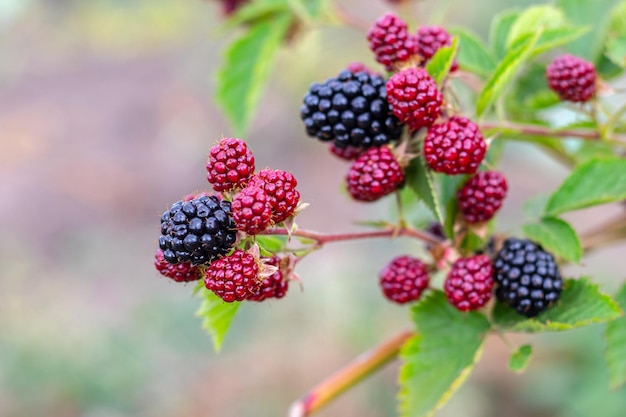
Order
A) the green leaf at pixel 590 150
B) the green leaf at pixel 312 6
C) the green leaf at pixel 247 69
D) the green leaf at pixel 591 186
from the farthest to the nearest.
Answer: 1. the green leaf at pixel 247 69
2. the green leaf at pixel 312 6
3. the green leaf at pixel 590 150
4. the green leaf at pixel 591 186

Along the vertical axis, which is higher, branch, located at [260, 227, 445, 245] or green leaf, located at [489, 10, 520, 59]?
green leaf, located at [489, 10, 520, 59]

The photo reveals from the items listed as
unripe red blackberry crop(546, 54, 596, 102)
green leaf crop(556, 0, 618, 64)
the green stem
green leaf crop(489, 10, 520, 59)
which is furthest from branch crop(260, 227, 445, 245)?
green leaf crop(556, 0, 618, 64)

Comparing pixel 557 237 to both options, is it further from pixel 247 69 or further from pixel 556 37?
pixel 247 69

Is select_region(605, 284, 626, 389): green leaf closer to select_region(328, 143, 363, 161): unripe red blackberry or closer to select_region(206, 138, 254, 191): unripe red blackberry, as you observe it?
select_region(328, 143, 363, 161): unripe red blackberry

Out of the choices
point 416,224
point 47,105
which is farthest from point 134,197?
point 416,224

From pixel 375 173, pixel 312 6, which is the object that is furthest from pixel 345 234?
pixel 312 6

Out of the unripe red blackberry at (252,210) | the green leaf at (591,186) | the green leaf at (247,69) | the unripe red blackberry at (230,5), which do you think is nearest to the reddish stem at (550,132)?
the green leaf at (591,186)

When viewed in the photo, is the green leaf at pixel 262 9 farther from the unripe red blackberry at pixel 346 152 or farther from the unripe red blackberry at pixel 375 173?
the unripe red blackberry at pixel 375 173
